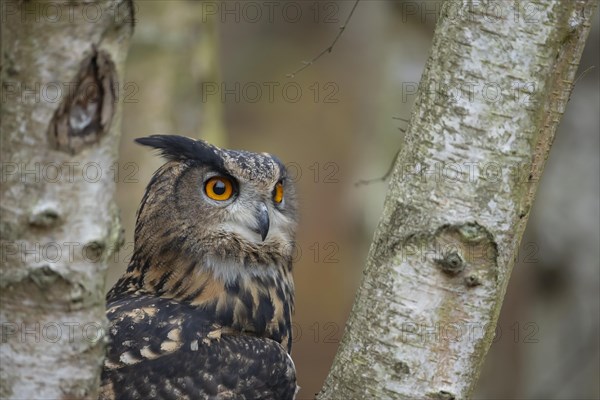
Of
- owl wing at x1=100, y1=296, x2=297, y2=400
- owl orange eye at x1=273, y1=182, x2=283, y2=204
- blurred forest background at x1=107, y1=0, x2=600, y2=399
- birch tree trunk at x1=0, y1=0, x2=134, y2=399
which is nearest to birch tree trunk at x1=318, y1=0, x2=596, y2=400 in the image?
owl wing at x1=100, y1=296, x2=297, y2=400

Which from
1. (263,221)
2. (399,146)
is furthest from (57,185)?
(399,146)

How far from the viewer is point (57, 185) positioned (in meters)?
2.18

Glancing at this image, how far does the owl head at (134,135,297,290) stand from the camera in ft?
13.6

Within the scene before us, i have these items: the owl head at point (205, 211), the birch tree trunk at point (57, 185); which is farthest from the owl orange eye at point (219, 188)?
the birch tree trunk at point (57, 185)

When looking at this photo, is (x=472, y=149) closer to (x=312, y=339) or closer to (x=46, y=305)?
(x=46, y=305)

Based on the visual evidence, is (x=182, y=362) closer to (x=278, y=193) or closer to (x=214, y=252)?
(x=214, y=252)

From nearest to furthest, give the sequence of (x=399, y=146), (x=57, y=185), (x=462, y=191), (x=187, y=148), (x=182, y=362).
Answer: (x=57, y=185), (x=462, y=191), (x=182, y=362), (x=187, y=148), (x=399, y=146)

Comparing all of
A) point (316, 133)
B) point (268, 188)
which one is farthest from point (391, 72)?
point (316, 133)

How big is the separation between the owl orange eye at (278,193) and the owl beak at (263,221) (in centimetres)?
20

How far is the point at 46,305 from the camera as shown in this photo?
7.41ft

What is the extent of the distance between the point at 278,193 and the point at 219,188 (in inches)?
16.8

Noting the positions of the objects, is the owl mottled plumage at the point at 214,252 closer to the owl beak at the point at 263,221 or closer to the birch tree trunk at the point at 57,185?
the owl beak at the point at 263,221

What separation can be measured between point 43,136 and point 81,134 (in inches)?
3.8

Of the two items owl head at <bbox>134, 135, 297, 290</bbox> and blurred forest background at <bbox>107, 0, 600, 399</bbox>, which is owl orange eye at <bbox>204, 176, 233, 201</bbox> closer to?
owl head at <bbox>134, 135, 297, 290</bbox>
